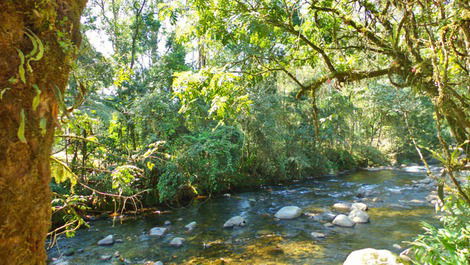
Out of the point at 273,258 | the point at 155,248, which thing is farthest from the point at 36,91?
the point at 155,248

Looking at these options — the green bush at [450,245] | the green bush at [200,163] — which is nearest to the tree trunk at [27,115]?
the green bush at [450,245]

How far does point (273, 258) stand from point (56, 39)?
5.75 meters

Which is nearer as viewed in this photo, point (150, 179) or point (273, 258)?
point (273, 258)

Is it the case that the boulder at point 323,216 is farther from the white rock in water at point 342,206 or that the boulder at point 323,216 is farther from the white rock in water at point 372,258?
the white rock in water at point 372,258

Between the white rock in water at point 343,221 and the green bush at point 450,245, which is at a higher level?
the green bush at point 450,245

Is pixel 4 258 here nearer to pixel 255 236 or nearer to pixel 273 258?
pixel 273 258

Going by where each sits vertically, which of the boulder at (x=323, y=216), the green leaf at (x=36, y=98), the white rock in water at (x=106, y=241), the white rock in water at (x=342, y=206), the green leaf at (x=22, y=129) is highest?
the green leaf at (x=36, y=98)

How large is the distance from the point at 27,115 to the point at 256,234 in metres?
7.00

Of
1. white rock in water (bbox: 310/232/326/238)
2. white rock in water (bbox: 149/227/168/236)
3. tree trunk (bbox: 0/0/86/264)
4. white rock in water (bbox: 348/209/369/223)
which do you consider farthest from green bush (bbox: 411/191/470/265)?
white rock in water (bbox: 149/227/168/236)

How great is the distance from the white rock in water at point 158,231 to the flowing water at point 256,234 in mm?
193

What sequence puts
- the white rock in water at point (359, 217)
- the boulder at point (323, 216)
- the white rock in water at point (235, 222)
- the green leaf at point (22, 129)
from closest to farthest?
the green leaf at point (22, 129) < the white rock in water at point (359, 217) < the white rock in water at point (235, 222) < the boulder at point (323, 216)

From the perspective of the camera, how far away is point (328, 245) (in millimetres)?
6348

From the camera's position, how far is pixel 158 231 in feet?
24.8

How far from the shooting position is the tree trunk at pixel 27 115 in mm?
843
